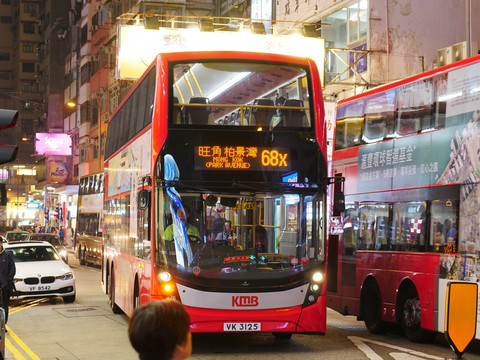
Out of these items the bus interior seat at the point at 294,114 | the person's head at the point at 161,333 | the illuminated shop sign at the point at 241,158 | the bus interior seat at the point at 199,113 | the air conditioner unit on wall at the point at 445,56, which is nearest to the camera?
the person's head at the point at 161,333

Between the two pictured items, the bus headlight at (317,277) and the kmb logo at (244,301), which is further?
the bus headlight at (317,277)

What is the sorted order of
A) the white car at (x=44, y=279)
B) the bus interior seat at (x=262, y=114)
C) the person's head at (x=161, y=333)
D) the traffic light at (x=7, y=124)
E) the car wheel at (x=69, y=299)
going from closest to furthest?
1. the person's head at (x=161, y=333)
2. the traffic light at (x=7, y=124)
3. the bus interior seat at (x=262, y=114)
4. the white car at (x=44, y=279)
5. the car wheel at (x=69, y=299)

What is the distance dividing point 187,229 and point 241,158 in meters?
1.25

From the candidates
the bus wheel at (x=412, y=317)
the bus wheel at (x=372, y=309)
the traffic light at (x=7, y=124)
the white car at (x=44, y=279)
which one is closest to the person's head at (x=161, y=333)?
the traffic light at (x=7, y=124)

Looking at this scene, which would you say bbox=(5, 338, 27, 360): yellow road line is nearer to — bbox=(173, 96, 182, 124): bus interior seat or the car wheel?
bbox=(173, 96, 182, 124): bus interior seat

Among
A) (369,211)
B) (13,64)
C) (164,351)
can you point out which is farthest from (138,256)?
(13,64)

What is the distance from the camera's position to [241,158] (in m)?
12.6

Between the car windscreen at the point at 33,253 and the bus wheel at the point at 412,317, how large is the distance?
35.0ft

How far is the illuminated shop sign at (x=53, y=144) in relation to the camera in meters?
69.9

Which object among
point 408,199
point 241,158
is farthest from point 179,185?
point 408,199

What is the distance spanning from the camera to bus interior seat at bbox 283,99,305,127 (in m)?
Result: 13.0

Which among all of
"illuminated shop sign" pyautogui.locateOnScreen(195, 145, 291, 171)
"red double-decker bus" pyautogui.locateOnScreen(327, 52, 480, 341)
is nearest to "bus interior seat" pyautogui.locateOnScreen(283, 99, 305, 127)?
"illuminated shop sign" pyautogui.locateOnScreen(195, 145, 291, 171)

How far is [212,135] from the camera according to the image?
12.6 metres

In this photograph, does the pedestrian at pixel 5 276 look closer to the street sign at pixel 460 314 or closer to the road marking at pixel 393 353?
the road marking at pixel 393 353
